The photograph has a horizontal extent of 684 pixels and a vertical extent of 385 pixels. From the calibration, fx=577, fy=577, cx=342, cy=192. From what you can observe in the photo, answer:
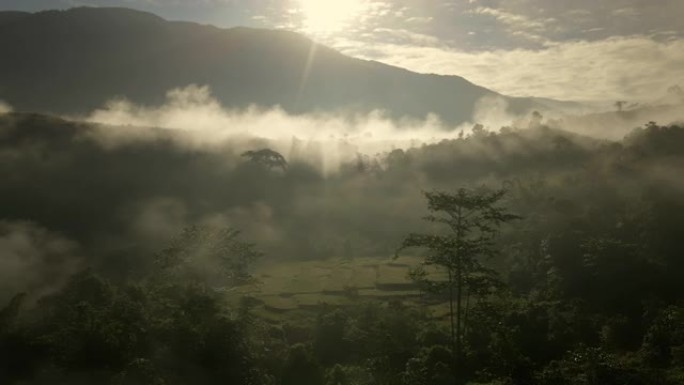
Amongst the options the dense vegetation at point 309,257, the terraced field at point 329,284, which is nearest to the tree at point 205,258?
the dense vegetation at point 309,257

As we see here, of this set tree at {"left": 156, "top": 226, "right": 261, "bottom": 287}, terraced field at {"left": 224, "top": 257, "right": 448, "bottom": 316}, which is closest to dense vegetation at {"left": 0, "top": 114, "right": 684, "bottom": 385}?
tree at {"left": 156, "top": 226, "right": 261, "bottom": 287}

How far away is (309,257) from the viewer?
152500 mm

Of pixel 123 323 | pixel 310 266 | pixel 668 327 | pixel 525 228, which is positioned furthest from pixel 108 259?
pixel 668 327

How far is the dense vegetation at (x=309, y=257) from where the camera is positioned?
167 feet

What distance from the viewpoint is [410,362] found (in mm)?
52156

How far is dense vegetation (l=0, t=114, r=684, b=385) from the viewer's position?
167 feet

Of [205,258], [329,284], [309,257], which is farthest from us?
[309,257]

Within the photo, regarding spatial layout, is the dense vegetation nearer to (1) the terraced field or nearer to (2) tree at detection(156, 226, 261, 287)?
(2) tree at detection(156, 226, 261, 287)

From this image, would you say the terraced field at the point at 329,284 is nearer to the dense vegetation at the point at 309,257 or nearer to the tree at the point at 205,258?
the dense vegetation at the point at 309,257

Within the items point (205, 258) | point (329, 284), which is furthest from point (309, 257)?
point (205, 258)

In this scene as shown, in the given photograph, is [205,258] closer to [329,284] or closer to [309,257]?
[329,284]

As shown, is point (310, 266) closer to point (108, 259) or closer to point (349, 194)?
point (108, 259)

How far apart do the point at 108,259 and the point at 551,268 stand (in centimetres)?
8631

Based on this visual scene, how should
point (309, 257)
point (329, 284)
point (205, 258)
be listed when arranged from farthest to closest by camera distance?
point (309, 257), point (329, 284), point (205, 258)
